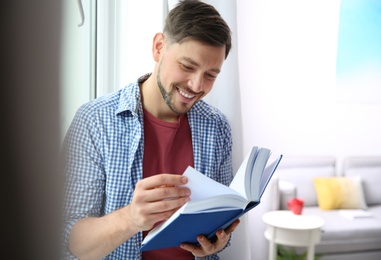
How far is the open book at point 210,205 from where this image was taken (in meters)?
0.49

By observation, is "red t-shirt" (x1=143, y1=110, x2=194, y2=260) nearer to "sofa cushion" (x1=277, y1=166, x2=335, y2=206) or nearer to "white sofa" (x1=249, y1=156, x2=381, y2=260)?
"white sofa" (x1=249, y1=156, x2=381, y2=260)

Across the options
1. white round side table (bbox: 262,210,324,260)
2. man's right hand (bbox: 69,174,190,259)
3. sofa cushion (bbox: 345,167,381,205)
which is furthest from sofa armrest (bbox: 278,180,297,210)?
man's right hand (bbox: 69,174,190,259)

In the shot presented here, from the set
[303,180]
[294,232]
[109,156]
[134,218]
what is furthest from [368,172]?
[134,218]

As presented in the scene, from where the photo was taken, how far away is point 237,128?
1.14m

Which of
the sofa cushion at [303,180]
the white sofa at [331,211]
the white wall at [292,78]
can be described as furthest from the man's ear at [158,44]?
the sofa cushion at [303,180]

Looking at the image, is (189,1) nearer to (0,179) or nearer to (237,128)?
(237,128)

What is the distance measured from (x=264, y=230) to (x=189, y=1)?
180cm

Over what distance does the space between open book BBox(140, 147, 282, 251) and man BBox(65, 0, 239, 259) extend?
6cm

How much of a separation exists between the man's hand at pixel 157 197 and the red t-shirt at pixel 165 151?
255 mm

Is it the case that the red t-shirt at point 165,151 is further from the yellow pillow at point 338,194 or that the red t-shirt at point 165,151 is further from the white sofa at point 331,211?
the yellow pillow at point 338,194

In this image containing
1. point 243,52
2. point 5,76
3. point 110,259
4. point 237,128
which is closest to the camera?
point 5,76

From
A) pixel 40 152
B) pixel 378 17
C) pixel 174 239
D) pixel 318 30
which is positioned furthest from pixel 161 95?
pixel 378 17

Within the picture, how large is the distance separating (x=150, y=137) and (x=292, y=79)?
6.50ft

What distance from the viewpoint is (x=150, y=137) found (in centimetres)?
83
